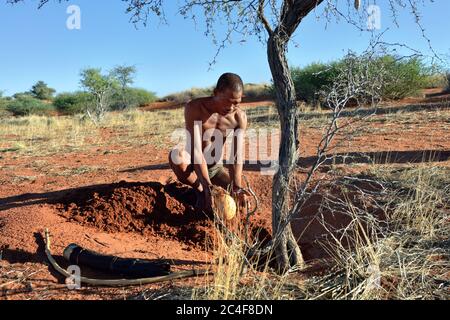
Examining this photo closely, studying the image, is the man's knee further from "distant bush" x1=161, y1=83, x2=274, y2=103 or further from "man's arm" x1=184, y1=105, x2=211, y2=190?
"distant bush" x1=161, y1=83, x2=274, y2=103

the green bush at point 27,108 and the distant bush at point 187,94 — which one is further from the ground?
the distant bush at point 187,94

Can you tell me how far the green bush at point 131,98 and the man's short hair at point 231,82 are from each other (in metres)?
23.1

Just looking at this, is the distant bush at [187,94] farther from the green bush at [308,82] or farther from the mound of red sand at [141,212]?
the mound of red sand at [141,212]

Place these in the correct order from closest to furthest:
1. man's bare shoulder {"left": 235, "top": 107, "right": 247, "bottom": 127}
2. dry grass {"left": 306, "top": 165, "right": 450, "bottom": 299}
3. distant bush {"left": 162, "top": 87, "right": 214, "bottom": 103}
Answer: dry grass {"left": 306, "top": 165, "right": 450, "bottom": 299}
man's bare shoulder {"left": 235, "top": 107, "right": 247, "bottom": 127}
distant bush {"left": 162, "top": 87, "right": 214, "bottom": 103}

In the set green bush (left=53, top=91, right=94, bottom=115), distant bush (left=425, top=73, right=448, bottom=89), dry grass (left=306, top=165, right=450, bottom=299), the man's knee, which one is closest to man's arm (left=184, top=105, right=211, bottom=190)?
the man's knee

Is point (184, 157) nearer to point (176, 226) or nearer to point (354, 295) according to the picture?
point (176, 226)

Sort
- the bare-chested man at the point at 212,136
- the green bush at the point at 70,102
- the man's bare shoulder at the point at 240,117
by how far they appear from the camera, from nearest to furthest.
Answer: the bare-chested man at the point at 212,136, the man's bare shoulder at the point at 240,117, the green bush at the point at 70,102

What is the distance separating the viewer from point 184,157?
15.8ft

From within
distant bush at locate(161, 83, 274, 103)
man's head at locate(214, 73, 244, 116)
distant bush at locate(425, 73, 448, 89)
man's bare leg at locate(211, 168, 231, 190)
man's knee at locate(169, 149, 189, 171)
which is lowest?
man's bare leg at locate(211, 168, 231, 190)

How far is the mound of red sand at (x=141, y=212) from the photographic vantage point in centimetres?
414

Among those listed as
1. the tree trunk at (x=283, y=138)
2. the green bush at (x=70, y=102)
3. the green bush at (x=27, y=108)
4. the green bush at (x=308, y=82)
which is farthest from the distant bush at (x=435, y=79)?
the green bush at (x=27, y=108)

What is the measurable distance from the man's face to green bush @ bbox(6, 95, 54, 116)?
2697 cm

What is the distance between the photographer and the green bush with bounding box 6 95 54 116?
1130 inches

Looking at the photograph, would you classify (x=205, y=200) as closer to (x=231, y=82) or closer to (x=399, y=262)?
(x=231, y=82)
